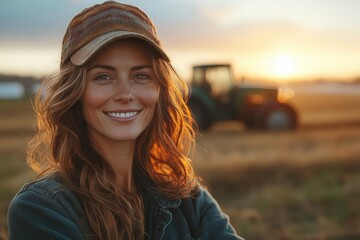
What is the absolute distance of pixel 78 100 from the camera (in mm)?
2064

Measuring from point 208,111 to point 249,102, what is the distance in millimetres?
1075

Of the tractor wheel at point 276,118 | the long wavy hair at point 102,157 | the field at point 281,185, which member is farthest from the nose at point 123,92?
the tractor wheel at point 276,118

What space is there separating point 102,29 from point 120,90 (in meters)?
0.19

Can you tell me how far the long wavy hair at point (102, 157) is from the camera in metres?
1.99

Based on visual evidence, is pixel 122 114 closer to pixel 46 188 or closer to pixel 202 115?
pixel 46 188

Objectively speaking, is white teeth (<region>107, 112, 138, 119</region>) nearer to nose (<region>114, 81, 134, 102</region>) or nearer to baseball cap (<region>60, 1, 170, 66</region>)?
nose (<region>114, 81, 134, 102</region>)

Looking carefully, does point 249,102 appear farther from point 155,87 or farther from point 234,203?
point 155,87

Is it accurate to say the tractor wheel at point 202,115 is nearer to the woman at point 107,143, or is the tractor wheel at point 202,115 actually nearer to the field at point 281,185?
the field at point 281,185

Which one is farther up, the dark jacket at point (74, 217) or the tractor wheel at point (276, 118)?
the dark jacket at point (74, 217)

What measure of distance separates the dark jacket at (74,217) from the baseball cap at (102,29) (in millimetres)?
399

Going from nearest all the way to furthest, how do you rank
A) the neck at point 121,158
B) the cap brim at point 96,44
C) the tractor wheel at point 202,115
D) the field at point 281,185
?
the cap brim at point 96,44
the neck at point 121,158
the field at point 281,185
the tractor wheel at point 202,115

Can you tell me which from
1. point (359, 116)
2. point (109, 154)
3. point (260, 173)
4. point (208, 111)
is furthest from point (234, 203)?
point (359, 116)

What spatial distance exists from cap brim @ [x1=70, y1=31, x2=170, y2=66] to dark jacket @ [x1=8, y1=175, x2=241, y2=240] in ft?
1.20

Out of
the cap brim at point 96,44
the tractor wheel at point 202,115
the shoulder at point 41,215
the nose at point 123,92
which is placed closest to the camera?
the shoulder at point 41,215
